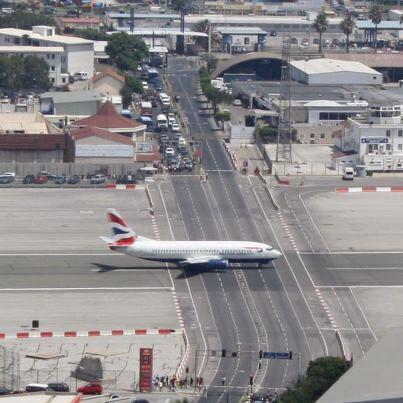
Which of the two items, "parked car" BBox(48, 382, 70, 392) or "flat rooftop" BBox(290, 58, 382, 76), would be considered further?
"flat rooftop" BBox(290, 58, 382, 76)

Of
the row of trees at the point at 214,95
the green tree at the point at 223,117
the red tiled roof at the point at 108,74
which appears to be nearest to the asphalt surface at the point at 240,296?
the green tree at the point at 223,117

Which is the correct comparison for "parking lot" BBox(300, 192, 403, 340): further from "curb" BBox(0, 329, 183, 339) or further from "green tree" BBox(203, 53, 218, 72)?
"green tree" BBox(203, 53, 218, 72)

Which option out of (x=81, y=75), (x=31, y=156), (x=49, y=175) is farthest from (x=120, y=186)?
(x=81, y=75)

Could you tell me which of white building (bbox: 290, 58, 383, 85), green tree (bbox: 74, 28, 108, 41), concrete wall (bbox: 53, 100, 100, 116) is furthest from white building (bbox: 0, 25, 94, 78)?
concrete wall (bbox: 53, 100, 100, 116)

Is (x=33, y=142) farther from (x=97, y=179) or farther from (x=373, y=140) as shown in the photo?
(x=373, y=140)

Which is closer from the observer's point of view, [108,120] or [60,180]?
[60,180]

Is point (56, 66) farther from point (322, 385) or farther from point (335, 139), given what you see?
point (322, 385)

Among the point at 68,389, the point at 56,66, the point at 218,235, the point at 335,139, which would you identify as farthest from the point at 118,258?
the point at 56,66
